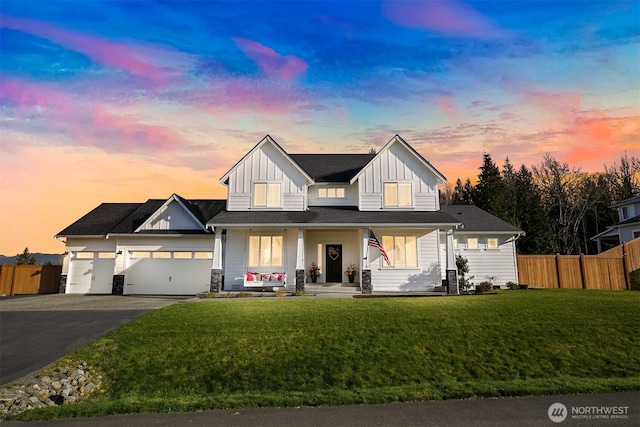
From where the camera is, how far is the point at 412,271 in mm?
21250

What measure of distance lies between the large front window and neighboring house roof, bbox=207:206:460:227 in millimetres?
1387

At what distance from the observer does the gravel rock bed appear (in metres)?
7.57

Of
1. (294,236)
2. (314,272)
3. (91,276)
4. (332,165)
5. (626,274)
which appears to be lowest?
(91,276)

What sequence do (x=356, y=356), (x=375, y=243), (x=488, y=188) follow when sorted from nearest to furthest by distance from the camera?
1. (x=356, y=356)
2. (x=375, y=243)
3. (x=488, y=188)

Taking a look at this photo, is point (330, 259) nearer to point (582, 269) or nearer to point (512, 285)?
point (512, 285)

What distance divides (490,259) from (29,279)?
31.1 metres

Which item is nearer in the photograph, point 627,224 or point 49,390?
point 49,390

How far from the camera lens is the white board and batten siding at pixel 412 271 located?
2111 cm

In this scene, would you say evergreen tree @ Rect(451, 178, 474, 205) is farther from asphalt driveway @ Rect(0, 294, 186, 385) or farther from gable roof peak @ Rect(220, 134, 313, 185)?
asphalt driveway @ Rect(0, 294, 186, 385)

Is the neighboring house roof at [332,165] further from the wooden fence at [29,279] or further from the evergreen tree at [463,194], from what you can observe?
the evergreen tree at [463,194]

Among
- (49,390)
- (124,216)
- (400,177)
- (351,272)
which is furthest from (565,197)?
(49,390)

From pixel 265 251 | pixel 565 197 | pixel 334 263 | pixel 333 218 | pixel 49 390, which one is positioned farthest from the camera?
pixel 565 197

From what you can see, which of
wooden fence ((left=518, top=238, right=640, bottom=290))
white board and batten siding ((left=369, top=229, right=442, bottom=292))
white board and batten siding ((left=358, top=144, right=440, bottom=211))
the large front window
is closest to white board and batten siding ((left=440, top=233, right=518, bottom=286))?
wooden fence ((left=518, top=238, right=640, bottom=290))

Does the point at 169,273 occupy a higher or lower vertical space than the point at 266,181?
lower
